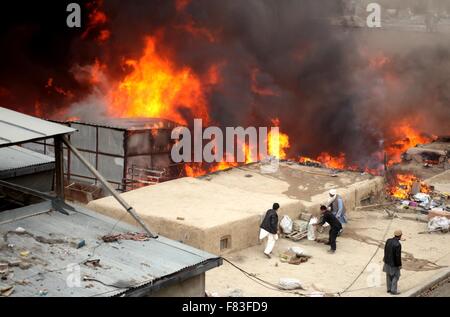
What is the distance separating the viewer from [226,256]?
1220cm

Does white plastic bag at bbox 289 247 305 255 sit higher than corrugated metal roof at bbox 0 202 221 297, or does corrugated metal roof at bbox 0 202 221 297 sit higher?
corrugated metal roof at bbox 0 202 221 297

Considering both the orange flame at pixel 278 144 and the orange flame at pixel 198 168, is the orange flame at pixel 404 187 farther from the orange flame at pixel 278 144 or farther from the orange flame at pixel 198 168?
the orange flame at pixel 278 144

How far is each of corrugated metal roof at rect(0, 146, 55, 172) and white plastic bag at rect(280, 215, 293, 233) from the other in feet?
17.4

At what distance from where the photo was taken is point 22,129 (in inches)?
348

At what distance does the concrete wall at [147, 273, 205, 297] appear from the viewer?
7.99m

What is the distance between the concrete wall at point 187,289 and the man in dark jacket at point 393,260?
130 inches

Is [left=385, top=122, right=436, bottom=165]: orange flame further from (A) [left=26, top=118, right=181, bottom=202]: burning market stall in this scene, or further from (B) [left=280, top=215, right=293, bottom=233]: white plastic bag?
(B) [left=280, top=215, right=293, bottom=233]: white plastic bag

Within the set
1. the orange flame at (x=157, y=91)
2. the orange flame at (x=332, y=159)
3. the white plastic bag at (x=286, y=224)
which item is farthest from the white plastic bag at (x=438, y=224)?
the orange flame at (x=157, y=91)

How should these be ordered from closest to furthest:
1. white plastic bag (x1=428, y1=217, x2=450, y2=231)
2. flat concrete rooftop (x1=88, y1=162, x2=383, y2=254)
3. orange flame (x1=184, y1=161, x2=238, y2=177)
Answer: flat concrete rooftop (x1=88, y1=162, x2=383, y2=254), white plastic bag (x1=428, y1=217, x2=450, y2=231), orange flame (x1=184, y1=161, x2=238, y2=177)

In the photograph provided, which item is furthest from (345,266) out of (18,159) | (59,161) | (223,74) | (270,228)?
(223,74)
